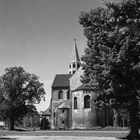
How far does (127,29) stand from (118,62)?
1187 cm

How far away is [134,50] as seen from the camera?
23250 mm

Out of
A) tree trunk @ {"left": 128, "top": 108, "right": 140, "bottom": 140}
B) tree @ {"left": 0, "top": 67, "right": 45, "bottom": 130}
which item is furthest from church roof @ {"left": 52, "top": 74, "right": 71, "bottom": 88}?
tree trunk @ {"left": 128, "top": 108, "right": 140, "bottom": 140}

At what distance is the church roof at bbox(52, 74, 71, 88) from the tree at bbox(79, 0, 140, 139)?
45.9 metres

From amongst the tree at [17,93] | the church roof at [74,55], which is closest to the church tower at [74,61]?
the church roof at [74,55]

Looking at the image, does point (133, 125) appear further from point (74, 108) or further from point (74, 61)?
point (74, 61)

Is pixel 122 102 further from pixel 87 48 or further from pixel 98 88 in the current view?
pixel 87 48

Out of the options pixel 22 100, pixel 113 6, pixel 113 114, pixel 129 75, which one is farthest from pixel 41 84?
pixel 113 6

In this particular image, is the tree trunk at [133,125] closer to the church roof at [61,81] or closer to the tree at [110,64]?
the tree at [110,64]

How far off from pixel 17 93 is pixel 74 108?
44.4 feet

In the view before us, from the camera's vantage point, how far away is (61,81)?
7531cm

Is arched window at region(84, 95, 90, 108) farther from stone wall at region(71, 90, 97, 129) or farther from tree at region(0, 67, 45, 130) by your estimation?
tree at region(0, 67, 45, 130)

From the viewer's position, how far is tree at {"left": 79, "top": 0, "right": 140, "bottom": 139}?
22.6 meters

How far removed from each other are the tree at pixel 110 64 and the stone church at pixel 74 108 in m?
14.7

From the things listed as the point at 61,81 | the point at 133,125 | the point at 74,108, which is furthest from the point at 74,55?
the point at 133,125
